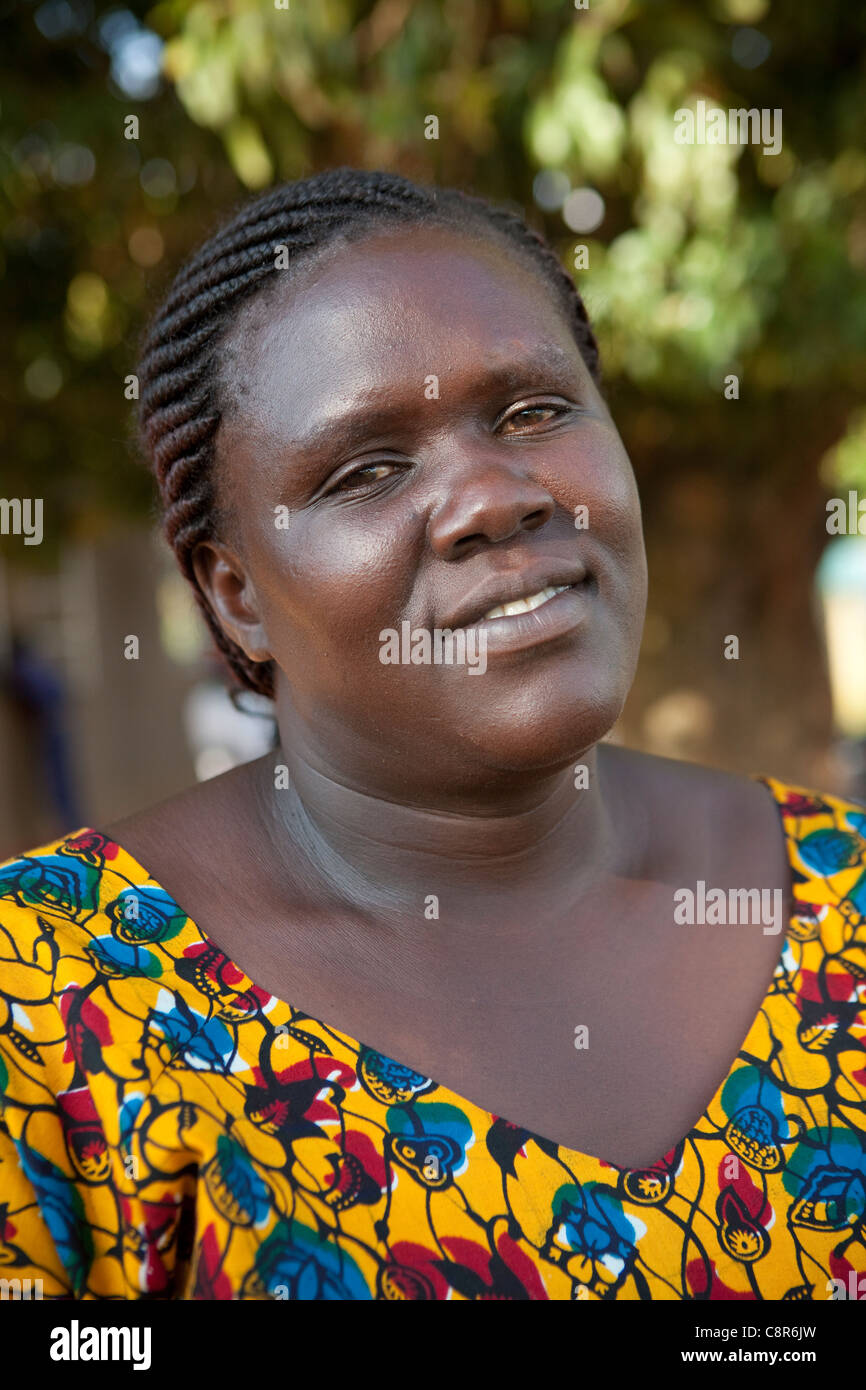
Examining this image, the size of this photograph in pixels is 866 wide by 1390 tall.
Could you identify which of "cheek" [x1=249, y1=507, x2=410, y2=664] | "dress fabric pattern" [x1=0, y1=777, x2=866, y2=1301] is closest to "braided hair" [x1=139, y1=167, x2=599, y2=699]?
"cheek" [x1=249, y1=507, x2=410, y2=664]

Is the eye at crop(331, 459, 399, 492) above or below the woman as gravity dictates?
above

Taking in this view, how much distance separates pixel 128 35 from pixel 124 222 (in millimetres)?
723

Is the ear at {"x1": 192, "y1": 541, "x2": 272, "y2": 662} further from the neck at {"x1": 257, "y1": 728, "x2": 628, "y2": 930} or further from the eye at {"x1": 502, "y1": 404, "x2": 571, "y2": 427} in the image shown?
the eye at {"x1": 502, "y1": 404, "x2": 571, "y2": 427}

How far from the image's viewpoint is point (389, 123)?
3691mm

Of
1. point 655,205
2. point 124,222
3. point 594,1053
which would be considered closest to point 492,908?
point 594,1053

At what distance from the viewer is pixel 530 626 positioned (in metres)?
1.80

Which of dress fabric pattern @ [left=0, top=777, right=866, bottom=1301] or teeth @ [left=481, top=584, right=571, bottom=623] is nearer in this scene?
dress fabric pattern @ [left=0, top=777, right=866, bottom=1301]

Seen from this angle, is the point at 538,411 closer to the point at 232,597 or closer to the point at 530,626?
the point at 530,626

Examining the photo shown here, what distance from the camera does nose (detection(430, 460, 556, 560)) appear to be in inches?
70.3

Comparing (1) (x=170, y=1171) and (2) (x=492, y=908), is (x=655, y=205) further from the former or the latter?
(1) (x=170, y=1171)

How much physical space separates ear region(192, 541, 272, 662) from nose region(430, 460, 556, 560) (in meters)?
0.41

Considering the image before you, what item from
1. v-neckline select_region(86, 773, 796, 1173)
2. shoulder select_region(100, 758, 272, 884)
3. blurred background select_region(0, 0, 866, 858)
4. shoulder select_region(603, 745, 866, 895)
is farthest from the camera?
blurred background select_region(0, 0, 866, 858)

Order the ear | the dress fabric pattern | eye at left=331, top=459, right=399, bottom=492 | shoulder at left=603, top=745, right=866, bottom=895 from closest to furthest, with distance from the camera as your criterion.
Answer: the dress fabric pattern, eye at left=331, top=459, right=399, bottom=492, the ear, shoulder at left=603, top=745, right=866, bottom=895
